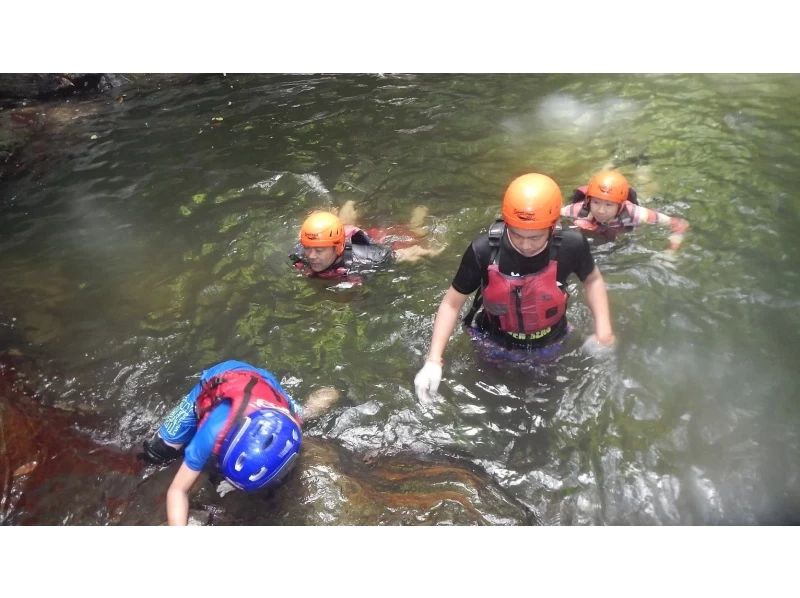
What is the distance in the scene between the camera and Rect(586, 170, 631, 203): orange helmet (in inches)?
234

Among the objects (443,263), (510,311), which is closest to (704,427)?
(510,311)

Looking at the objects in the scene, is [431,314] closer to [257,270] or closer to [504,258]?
[504,258]

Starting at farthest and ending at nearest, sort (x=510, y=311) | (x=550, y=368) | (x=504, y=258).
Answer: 1. (x=550, y=368)
2. (x=510, y=311)
3. (x=504, y=258)

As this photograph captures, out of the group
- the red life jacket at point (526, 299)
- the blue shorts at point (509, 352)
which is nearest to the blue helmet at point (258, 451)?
the red life jacket at point (526, 299)

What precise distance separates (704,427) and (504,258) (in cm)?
210

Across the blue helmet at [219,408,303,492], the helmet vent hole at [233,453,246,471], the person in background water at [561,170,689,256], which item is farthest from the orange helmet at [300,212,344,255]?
the helmet vent hole at [233,453,246,471]

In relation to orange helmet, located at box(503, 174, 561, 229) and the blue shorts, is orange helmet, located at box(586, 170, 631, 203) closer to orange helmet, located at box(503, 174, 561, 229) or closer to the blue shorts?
the blue shorts

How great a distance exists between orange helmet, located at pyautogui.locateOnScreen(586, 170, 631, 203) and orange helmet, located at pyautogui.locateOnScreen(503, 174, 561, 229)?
2.90 m

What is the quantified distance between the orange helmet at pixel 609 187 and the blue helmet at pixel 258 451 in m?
4.38

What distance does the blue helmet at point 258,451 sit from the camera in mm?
3246

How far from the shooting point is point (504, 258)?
3.93 meters

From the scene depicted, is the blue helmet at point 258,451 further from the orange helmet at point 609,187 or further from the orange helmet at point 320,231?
the orange helmet at point 609,187

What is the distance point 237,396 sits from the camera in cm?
354

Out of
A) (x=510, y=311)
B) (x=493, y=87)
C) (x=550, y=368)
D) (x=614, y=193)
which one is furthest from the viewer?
(x=493, y=87)
